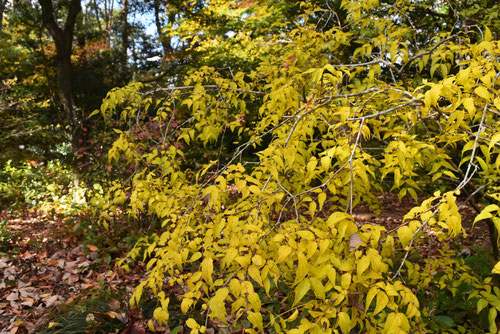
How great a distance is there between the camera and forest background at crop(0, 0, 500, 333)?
1.20 metres

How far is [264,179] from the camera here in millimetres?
1943

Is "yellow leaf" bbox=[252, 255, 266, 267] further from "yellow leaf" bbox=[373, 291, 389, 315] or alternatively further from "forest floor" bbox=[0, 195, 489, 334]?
"forest floor" bbox=[0, 195, 489, 334]

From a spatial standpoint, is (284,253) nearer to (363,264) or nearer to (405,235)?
(363,264)

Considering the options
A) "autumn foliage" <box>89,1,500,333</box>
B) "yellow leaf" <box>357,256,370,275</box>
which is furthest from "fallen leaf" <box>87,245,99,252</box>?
"yellow leaf" <box>357,256,370,275</box>

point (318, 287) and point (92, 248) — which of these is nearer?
point (318, 287)

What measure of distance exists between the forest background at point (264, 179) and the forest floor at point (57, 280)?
22 mm

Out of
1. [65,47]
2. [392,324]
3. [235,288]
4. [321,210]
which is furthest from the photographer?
[65,47]

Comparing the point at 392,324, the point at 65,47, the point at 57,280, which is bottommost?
the point at 57,280

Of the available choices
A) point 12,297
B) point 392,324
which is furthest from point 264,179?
point 12,297

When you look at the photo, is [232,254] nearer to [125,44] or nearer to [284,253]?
[284,253]

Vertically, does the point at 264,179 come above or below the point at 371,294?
above

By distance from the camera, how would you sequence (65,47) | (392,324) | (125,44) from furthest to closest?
(125,44) < (65,47) < (392,324)

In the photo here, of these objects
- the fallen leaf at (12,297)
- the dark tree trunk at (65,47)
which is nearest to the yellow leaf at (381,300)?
the fallen leaf at (12,297)

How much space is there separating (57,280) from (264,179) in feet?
8.78
